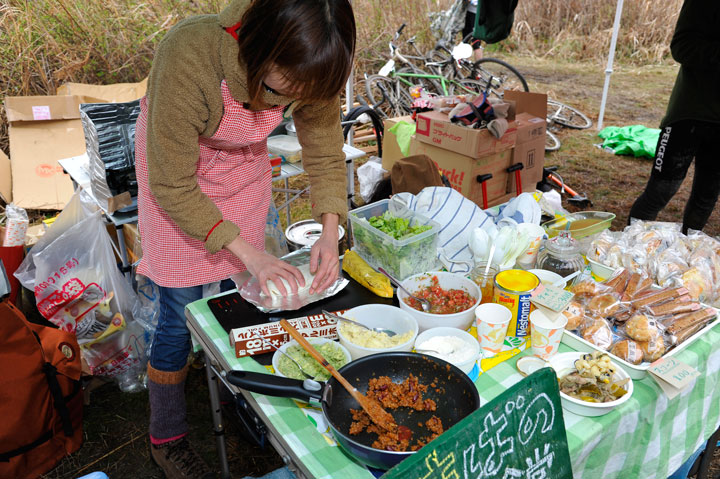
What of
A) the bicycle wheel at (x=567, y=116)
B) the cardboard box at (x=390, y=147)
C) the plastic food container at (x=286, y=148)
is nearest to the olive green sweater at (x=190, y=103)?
the plastic food container at (x=286, y=148)

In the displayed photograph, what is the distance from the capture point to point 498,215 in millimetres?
2004

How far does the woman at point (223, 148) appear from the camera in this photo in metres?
1.18

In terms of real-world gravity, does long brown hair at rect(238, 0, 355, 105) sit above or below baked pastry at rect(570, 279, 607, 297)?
above

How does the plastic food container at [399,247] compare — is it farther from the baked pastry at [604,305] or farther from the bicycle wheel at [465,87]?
the bicycle wheel at [465,87]

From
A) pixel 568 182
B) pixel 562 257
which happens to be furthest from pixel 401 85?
pixel 562 257

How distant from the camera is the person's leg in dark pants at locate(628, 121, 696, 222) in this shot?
9.20 ft

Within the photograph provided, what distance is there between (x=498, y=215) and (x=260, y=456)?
1.44 metres

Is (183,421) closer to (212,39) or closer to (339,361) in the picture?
(339,361)

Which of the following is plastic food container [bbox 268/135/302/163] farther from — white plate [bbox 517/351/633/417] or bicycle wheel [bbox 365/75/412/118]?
bicycle wheel [bbox 365/75/412/118]

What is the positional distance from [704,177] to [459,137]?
1.47 metres

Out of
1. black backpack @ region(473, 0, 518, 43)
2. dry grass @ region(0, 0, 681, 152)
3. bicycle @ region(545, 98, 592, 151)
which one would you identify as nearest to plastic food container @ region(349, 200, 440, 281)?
black backpack @ region(473, 0, 518, 43)

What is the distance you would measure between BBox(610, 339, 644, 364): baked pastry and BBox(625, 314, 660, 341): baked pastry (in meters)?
0.03

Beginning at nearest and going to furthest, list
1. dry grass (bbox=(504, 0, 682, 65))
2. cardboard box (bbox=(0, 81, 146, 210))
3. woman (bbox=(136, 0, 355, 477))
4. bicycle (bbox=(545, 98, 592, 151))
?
woman (bbox=(136, 0, 355, 477)) < cardboard box (bbox=(0, 81, 146, 210)) < bicycle (bbox=(545, 98, 592, 151)) < dry grass (bbox=(504, 0, 682, 65))

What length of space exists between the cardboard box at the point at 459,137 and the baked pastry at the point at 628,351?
6.60ft
